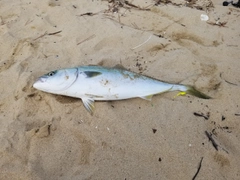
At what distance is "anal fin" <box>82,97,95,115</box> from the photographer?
2.97 metres

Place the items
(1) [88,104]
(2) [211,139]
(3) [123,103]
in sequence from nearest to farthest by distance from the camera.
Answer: (2) [211,139]
(1) [88,104]
(3) [123,103]

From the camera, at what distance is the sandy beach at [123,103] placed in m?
2.53

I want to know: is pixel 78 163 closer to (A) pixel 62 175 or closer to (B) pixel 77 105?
(A) pixel 62 175

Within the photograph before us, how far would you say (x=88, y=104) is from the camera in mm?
2996

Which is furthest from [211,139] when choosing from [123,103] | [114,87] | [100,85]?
[100,85]

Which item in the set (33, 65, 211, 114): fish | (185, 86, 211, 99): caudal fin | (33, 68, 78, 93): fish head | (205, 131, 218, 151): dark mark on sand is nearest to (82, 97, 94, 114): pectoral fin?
(33, 65, 211, 114): fish

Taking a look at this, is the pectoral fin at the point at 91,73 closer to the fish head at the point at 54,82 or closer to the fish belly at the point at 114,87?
the fish belly at the point at 114,87

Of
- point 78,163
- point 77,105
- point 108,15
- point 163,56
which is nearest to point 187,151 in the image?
point 78,163

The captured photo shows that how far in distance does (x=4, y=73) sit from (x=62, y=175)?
1741 millimetres

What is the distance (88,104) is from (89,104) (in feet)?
0.04

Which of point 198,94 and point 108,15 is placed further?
point 108,15

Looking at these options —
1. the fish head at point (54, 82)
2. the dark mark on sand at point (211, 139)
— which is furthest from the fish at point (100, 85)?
the dark mark on sand at point (211, 139)

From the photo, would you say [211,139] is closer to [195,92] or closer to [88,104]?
[195,92]

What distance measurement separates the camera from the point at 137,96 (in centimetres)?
312
